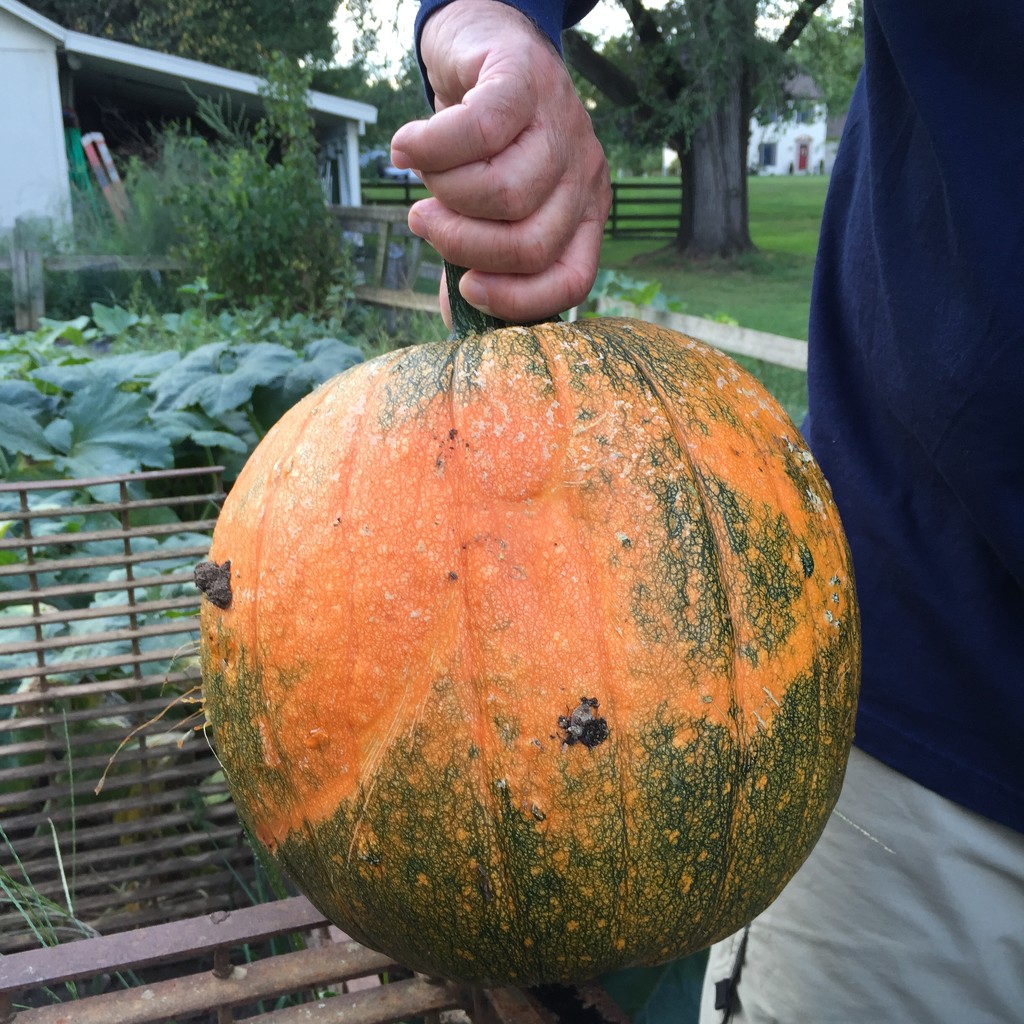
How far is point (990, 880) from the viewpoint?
1380 millimetres

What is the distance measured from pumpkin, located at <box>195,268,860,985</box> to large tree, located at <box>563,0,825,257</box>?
14668 mm

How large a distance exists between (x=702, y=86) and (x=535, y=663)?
1709cm

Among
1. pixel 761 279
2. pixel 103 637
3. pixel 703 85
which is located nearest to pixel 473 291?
pixel 103 637

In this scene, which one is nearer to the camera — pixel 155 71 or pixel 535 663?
pixel 535 663

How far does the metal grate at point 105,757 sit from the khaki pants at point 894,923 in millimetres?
1432

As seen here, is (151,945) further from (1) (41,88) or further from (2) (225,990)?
(1) (41,88)

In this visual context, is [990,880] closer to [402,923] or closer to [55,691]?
[402,923]

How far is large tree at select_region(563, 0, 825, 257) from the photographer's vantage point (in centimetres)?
1462

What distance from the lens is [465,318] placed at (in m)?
1.35

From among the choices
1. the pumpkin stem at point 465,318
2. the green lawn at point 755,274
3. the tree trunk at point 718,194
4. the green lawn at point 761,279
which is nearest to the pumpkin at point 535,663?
the pumpkin stem at point 465,318

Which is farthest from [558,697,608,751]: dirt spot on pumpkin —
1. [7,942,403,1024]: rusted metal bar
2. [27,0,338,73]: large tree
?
[27,0,338,73]: large tree

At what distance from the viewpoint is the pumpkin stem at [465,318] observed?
4.39ft

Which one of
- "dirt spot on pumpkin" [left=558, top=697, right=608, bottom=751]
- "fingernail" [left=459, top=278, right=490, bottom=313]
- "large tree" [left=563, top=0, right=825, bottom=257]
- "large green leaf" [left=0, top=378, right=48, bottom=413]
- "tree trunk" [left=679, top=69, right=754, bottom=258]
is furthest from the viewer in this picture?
"tree trunk" [left=679, top=69, right=754, bottom=258]

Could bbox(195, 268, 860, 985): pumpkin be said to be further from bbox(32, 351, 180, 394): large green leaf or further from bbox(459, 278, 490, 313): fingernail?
bbox(32, 351, 180, 394): large green leaf
